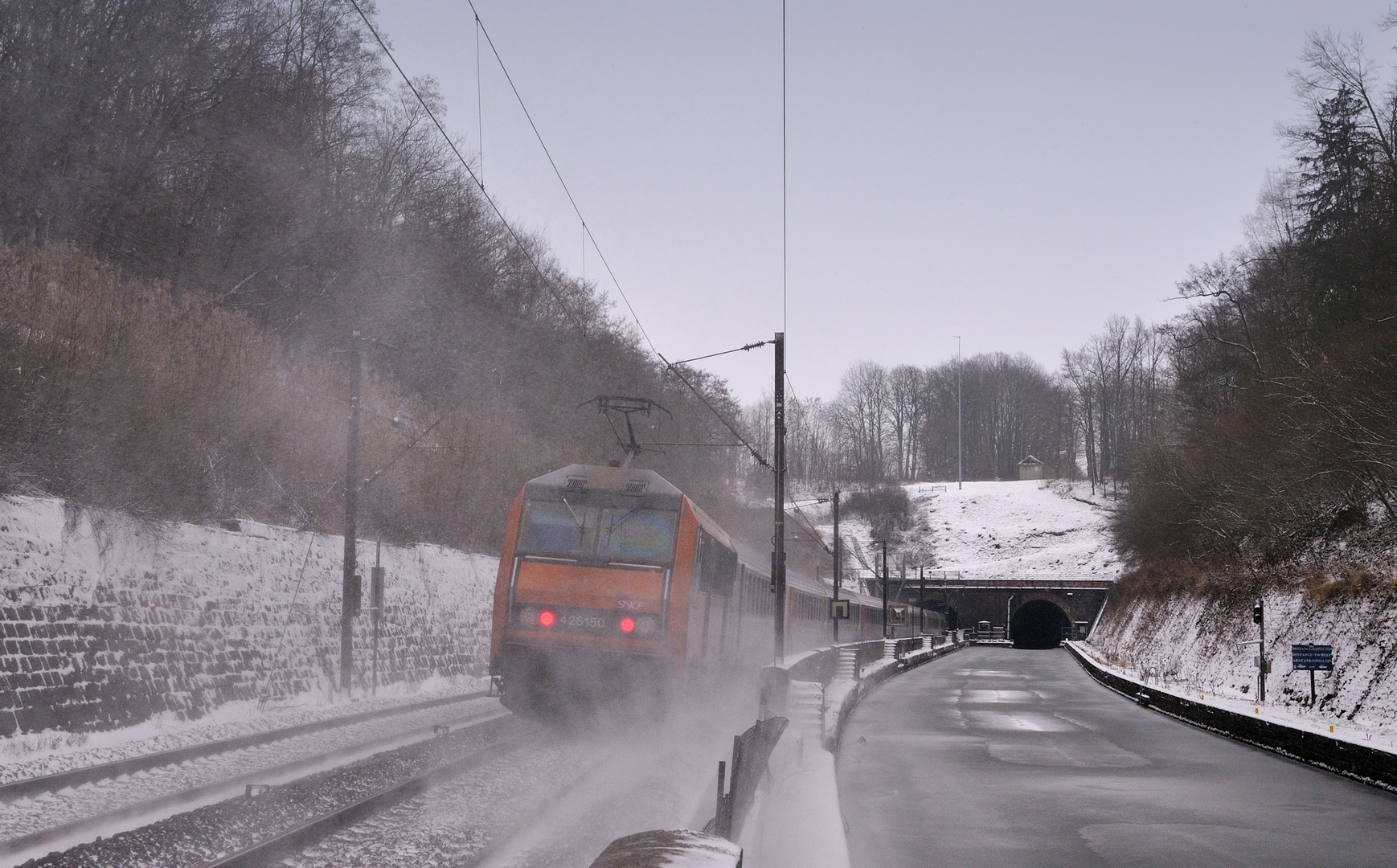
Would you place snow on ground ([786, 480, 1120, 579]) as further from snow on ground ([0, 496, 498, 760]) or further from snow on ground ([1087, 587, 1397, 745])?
snow on ground ([0, 496, 498, 760])

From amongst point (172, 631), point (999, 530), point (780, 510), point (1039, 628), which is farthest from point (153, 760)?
point (999, 530)

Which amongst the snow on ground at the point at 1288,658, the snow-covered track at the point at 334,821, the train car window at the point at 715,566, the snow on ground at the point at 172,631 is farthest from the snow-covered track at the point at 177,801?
the snow on ground at the point at 1288,658

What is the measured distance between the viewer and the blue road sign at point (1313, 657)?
20.2 metres

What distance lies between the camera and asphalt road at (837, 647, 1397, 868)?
9.80m

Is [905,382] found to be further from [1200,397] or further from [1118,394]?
[1200,397]

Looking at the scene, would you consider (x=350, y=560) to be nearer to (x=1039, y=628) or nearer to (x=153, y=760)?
(x=153, y=760)

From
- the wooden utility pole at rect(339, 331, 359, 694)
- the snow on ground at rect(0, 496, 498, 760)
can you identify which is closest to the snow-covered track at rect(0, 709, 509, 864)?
the snow on ground at rect(0, 496, 498, 760)

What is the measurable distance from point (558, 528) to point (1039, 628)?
98.0 m

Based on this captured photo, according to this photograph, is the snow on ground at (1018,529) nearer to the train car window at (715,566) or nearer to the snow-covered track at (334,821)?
the train car window at (715,566)

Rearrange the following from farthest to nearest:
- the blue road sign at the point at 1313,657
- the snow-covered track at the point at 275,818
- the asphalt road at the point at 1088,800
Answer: the blue road sign at the point at 1313,657 < the asphalt road at the point at 1088,800 < the snow-covered track at the point at 275,818

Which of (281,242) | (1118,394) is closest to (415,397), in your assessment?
(281,242)

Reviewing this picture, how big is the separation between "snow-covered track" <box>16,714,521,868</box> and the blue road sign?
14.6 m

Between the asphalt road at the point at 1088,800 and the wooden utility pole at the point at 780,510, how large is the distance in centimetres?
253

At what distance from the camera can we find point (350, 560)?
2206 centimetres
